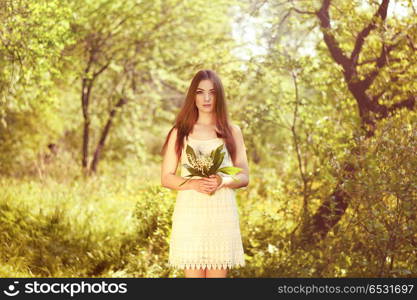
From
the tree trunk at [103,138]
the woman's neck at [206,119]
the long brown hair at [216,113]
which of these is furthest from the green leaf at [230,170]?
the tree trunk at [103,138]

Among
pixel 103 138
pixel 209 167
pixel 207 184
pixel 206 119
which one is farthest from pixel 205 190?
pixel 103 138

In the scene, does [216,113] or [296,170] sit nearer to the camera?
[216,113]

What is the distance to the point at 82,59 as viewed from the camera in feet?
45.3

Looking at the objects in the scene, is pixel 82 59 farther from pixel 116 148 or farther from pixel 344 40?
pixel 344 40

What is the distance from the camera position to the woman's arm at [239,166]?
3887 millimetres

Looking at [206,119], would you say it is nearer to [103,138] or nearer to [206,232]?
[206,232]

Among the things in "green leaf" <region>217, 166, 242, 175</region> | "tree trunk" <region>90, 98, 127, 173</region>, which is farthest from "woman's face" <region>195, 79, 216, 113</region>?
"tree trunk" <region>90, 98, 127, 173</region>

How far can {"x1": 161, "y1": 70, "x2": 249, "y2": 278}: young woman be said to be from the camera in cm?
385

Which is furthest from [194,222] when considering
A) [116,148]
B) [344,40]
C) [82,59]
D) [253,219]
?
[116,148]

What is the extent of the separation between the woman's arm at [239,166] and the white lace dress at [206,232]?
0.27 feet

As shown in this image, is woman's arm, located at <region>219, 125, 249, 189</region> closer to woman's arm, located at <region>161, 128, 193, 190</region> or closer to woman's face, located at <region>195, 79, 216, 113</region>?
woman's face, located at <region>195, 79, 216, 113</region>

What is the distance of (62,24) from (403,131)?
215 inches

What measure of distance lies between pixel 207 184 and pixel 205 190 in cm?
4

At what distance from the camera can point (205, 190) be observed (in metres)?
3.81
